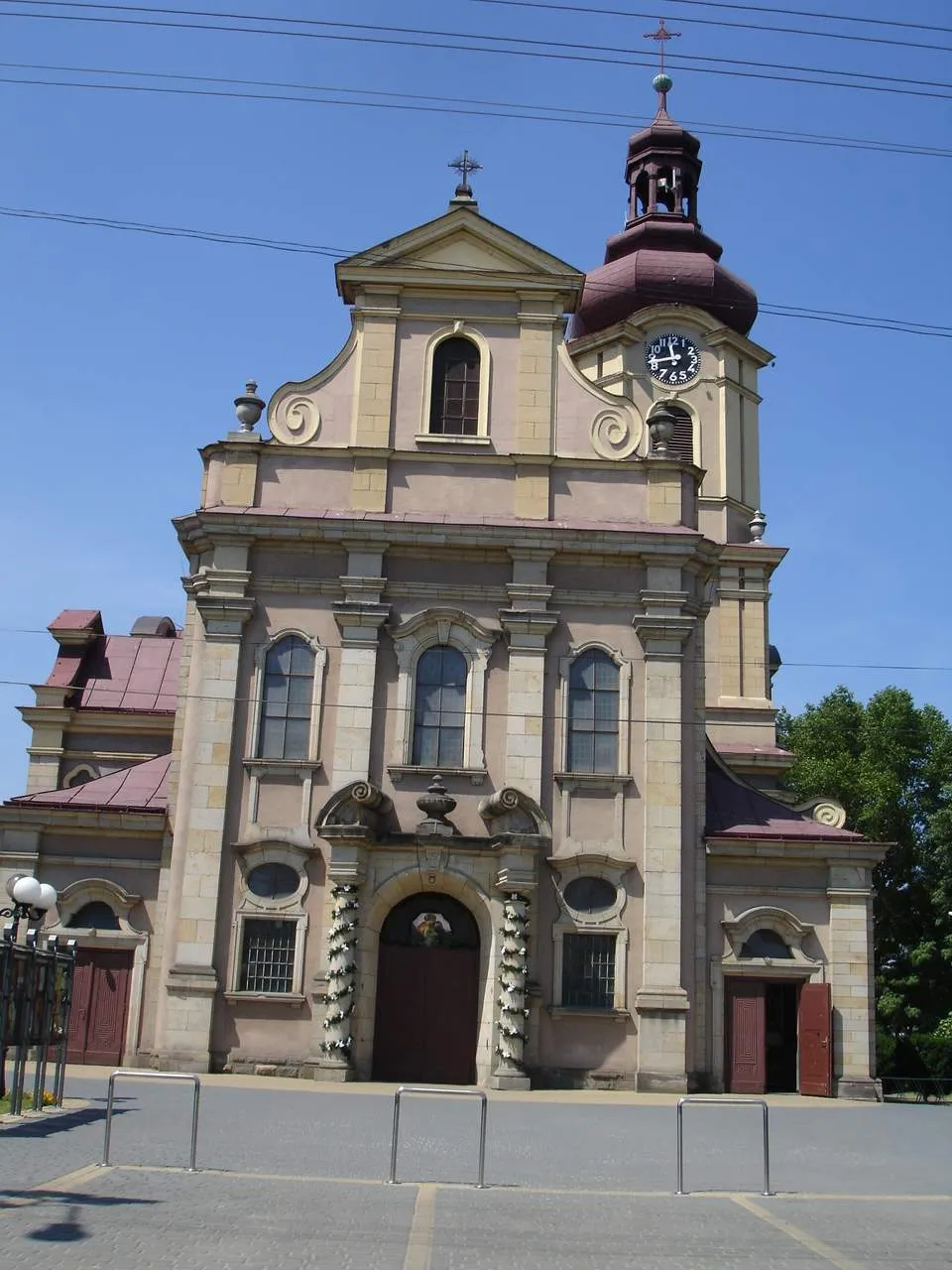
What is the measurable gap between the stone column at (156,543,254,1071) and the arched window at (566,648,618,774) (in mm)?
6614

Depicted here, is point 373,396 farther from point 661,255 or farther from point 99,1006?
point 661,255

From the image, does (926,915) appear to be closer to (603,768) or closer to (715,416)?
(715,416)

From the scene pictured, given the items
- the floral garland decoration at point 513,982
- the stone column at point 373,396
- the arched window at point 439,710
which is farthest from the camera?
the stone column at point 373,396

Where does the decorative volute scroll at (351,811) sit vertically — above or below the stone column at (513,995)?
above

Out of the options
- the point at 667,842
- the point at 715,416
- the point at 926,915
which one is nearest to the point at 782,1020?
the point at 667,842

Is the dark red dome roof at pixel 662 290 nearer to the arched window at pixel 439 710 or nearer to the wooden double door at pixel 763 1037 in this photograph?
the arched window at pixel 439 710

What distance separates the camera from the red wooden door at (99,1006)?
27.6 metres

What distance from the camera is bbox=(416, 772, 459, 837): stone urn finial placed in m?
26.7

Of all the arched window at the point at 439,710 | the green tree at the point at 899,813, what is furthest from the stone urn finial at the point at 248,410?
the green tree at the point at 899,813

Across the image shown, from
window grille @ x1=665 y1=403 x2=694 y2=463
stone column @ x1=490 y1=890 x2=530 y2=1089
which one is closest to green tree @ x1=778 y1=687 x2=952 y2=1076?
window grille @ x1=665 y1=403 x2=694 y2=463

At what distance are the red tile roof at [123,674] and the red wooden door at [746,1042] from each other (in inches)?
709

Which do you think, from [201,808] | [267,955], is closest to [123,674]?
[201,808]

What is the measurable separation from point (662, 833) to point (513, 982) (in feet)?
13.6

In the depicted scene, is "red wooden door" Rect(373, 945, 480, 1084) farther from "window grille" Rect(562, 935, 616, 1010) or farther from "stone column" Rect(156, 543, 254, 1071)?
"stone column" Rect(156, 543, 254, 1071)
